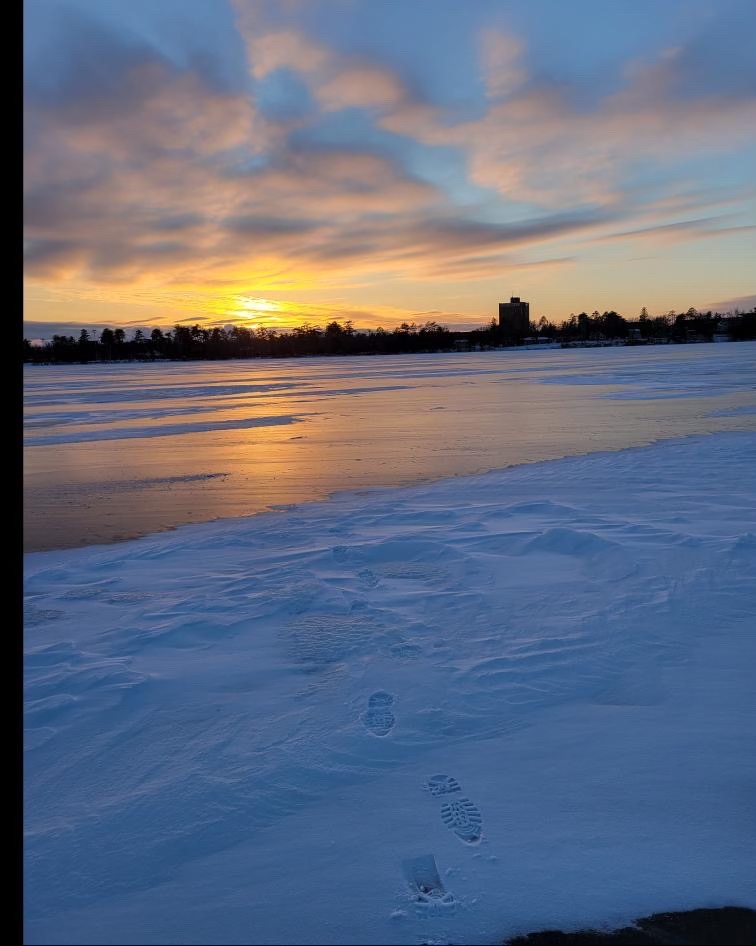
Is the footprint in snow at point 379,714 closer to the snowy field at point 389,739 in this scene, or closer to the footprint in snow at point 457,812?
the snowy field at point 389,739

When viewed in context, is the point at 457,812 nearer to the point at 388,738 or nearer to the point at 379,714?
the point at 388,738

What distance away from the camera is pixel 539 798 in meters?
2.64

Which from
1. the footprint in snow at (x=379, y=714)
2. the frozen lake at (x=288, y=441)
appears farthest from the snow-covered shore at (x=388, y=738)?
the frozen lake at (x=288, y=441)

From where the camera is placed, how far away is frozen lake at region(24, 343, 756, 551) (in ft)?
26.8

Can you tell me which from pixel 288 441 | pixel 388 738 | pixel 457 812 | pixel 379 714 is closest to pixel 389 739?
pixel 388 738

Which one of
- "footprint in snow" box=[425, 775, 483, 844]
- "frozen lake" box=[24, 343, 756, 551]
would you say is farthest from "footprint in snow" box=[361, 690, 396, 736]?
"frozen lake" box=[24, 343, 756, 551]

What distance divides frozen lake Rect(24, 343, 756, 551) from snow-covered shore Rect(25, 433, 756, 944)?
85.0 inches

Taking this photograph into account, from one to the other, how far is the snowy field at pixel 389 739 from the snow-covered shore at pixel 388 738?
1 cm

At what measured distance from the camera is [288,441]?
13109 millimetres

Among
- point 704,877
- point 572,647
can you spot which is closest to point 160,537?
point 572,647

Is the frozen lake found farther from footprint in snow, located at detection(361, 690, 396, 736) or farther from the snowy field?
footprint in snow, located at detection(361, 690, 396, 736)

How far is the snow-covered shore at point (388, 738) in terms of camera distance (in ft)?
7.23
